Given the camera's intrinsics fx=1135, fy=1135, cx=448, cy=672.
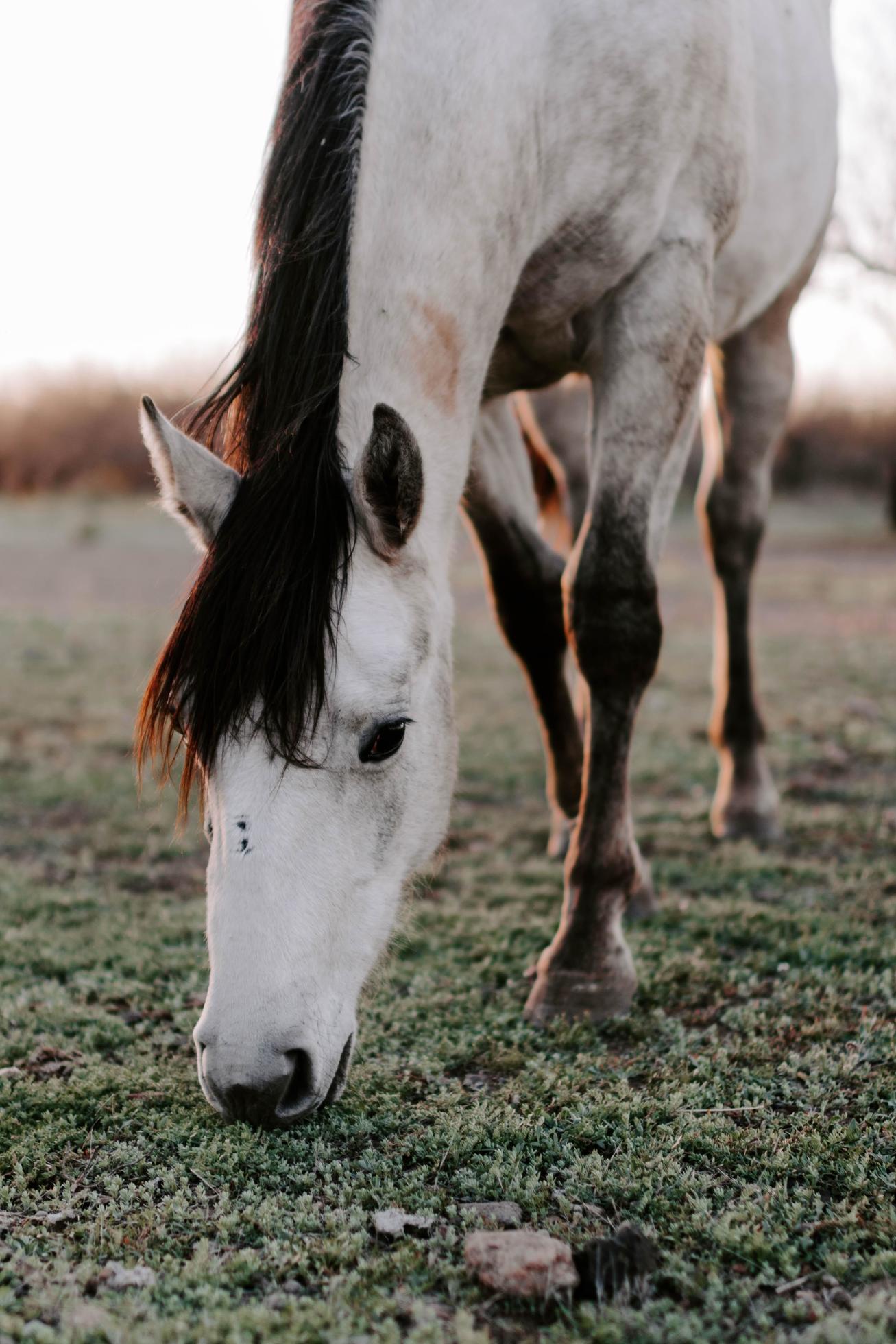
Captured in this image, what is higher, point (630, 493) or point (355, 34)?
point (355, 34)

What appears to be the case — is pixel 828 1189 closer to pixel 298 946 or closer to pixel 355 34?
pixel 298 946

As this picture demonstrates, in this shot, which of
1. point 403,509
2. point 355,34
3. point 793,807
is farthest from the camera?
point 793,807

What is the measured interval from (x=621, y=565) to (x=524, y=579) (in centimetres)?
66

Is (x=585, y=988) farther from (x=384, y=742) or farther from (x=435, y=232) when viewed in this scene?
(x=435, y=232)

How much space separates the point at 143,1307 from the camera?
1354 millimetres

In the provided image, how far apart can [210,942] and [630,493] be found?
1.30 m

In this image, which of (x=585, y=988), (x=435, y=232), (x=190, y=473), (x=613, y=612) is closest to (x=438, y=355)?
(x=435, y=232)

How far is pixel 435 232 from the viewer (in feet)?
6.85

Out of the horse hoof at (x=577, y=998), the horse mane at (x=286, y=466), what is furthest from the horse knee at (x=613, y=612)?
the horse mane at (x=286, y=466)

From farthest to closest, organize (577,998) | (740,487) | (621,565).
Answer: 1. (740,487)
2. (621,565)
3. (577,998)

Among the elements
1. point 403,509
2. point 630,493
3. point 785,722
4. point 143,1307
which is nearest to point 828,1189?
point 143,1307

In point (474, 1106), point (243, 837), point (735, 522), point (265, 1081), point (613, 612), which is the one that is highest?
point (735, 522)

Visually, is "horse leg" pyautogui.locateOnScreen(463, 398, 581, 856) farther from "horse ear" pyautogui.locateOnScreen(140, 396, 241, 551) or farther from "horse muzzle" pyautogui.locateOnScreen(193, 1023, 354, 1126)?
"horse muzzle" pyautogui.locateOnScreen(193, 1023, 354, 1126)

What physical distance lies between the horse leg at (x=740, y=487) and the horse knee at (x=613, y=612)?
1.51m
